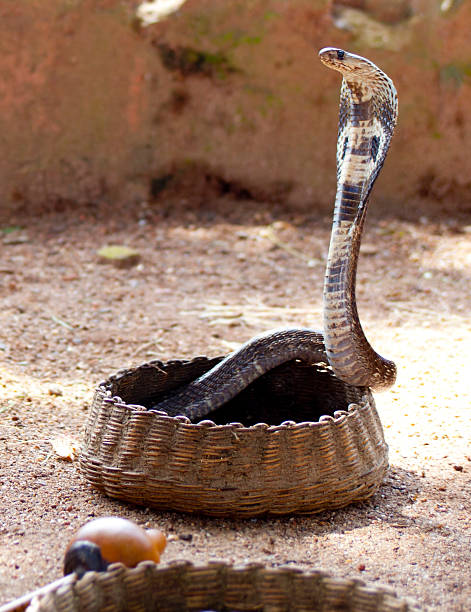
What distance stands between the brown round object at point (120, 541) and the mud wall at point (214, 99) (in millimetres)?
5107

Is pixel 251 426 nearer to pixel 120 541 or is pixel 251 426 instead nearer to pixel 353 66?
pixel 120 541

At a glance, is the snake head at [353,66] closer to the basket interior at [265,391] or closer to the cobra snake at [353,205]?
the cobra snake at [353,205]

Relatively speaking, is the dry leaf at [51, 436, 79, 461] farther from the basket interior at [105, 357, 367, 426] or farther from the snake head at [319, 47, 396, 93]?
the snake head at [319, 47, 396, 93]

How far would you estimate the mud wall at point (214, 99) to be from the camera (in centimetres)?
654

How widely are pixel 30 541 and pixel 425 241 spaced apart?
484cm

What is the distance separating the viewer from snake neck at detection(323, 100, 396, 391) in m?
2.54

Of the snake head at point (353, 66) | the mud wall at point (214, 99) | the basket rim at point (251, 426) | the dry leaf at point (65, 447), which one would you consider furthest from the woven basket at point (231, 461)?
the mud wall at point (214, 99)

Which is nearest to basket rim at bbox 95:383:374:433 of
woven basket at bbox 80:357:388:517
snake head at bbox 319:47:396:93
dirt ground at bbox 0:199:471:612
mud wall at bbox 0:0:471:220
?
woven basket at bbox 80:357:388:517

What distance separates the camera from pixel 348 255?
2.57 metres

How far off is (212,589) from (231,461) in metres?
0.58

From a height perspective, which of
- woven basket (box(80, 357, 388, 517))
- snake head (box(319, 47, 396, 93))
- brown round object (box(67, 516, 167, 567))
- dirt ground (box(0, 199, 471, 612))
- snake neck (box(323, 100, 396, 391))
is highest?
snake head (box(319, 47, 396, 93))

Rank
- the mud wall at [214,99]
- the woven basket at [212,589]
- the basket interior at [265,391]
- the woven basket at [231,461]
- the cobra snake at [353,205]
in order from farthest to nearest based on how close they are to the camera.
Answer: the mud wall at [214,99] → the basket interior at [265,391] → the cobra snake at [353,205] → the woven basket at [231,461] → the woven basket at [212,589]

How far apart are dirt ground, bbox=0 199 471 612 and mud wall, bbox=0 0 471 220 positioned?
1.00 ft

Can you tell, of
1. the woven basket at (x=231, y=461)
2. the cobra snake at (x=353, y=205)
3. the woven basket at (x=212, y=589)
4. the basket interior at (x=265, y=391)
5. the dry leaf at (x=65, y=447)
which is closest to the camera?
the woven basket at (x=212, y=589)
